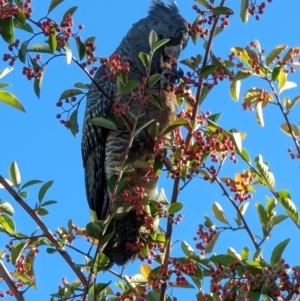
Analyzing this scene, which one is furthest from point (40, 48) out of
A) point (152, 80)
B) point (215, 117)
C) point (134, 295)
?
point (134, 295)

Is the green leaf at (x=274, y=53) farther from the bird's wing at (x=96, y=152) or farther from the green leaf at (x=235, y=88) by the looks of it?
the bird's wing at (x=96, y=152)

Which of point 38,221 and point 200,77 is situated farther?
point 200,77

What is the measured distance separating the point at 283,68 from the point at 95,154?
2.30 m

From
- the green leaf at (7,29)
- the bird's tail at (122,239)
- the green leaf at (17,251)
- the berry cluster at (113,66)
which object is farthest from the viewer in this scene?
the bird's tail at (122,239)

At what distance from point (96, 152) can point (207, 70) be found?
88.9 inches

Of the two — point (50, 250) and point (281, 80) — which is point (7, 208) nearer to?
point (50, 250)

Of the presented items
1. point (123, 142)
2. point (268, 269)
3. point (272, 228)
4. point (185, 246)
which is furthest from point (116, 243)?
point (268, 269)

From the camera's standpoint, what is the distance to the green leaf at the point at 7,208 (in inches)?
149

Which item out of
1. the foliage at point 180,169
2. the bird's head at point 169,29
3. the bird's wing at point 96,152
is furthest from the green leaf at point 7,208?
the bird's head at point 169,29

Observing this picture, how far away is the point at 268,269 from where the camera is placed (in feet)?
10.5

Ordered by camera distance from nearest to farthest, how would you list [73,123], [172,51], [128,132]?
[73,123] < [128,132] < [172,51]

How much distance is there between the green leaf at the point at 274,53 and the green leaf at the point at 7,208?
1569 millimetres

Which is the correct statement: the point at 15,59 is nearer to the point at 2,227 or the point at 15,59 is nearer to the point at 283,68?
the point at 2,227

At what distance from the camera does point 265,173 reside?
140 inches
